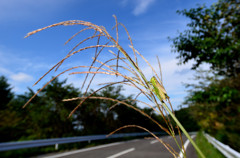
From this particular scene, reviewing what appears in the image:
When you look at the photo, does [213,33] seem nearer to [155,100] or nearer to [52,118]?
[155,100]

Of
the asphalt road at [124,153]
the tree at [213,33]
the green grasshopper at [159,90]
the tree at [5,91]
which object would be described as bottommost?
the asphalt road at [124,153]

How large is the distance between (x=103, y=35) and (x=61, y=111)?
17.5 meters

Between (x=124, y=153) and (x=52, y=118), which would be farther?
(x=52, y=118)

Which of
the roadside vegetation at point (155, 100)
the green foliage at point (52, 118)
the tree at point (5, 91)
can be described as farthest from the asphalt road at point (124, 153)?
the tree at point (5, 91)

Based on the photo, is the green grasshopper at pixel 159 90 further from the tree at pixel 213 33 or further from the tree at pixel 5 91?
the tree at pixel 5 91

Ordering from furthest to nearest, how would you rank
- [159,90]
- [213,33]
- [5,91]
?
1. [5,91]
2. [213,33]
3. [159,90]

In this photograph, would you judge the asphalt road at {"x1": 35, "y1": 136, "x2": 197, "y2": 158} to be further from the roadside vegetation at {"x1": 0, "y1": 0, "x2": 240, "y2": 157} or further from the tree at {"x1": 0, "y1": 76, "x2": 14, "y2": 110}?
the tree at {"x1": 0, "y1": 76, "x2": 14, "y2": 110}

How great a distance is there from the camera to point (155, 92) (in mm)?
735

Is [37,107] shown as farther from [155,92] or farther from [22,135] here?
[155,92]

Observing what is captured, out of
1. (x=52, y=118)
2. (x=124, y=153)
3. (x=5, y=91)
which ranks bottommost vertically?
(x=124, y=153)

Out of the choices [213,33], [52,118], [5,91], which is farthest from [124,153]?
[5,91]

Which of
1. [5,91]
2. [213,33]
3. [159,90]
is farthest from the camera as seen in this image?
[5,91]

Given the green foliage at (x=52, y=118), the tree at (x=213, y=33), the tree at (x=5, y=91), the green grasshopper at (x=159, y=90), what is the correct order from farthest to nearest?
the tree at (x=5, y=91), the green foliage at (x=52, y=118), the tree at (x=213, y=33), the green grasshopper at (x=159, y=90)

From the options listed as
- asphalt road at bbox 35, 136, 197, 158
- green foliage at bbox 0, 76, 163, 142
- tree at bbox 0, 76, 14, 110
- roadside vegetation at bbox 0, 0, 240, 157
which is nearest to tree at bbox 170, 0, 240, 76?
roadside vegetation at bbox 0, 0, 240, 157
